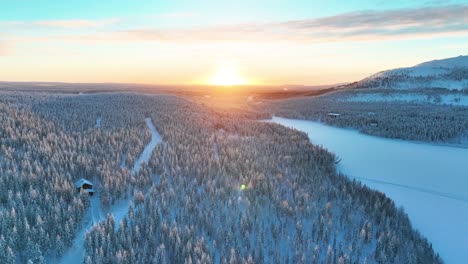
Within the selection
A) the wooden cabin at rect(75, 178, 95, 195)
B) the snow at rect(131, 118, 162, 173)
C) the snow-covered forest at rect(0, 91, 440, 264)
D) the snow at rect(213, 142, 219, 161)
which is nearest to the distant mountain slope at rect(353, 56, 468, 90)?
the snow at rect(213, 142, 219, 161)

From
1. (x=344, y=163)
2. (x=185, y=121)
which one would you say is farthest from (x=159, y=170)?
(x=185, y=121)

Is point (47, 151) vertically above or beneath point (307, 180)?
above

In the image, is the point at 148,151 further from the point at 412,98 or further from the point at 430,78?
the point at 430,78

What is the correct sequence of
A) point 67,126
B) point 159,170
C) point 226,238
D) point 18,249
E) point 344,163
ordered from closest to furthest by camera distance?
point 18,249 < point 226,238 < point 159,170 < point 344,163 < point 67,126

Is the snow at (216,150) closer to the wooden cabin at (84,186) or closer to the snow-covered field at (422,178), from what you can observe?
the wooden cabin at (84,186)

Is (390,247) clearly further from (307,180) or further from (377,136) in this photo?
(377,136)

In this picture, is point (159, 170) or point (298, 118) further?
point (298, 118)

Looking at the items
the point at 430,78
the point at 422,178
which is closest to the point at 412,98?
the point at 430,78
